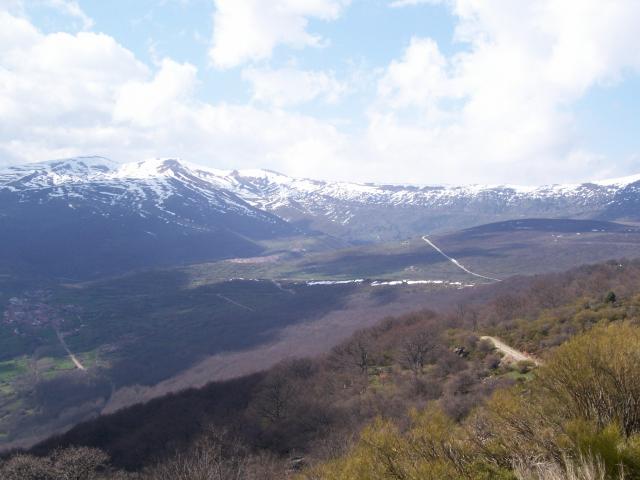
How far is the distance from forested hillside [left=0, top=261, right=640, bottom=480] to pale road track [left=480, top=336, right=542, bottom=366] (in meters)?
0.52

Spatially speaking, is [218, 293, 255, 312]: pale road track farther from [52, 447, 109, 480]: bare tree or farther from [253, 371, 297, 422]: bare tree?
[52, 447, 109, 480]: bare tree

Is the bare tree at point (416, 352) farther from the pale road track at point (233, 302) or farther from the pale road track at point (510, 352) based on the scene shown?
the pale road track at point (233, 302)

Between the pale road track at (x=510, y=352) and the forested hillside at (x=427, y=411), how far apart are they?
20.3 inches

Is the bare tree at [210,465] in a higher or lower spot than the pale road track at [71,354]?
higher

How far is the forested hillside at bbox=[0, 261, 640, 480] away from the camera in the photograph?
1912cm

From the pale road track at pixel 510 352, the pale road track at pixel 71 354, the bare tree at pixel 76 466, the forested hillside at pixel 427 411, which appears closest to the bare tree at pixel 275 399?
the forested hillside at pixel 427 411

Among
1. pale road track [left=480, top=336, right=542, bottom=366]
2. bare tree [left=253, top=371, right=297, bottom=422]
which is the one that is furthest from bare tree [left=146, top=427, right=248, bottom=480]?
pale road track [left=480, top=336, right=542, bottom=366]

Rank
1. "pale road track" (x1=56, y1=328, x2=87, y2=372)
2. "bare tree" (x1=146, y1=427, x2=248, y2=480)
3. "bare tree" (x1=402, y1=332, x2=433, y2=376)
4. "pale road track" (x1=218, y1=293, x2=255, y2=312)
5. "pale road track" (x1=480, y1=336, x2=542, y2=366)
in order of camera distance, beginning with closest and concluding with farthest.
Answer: "bare tree" (x1=146, y1=427, x2=248, y2=480) < "pale road track" (x1=480, y1=336, x2=542, y2=366) < "bare tree" (x1=402, y1=332, x2=433, y2=376) < "pale road track" (x1=56, y1=328, x2=87, y2=372) < "pale road track" (x1=218, y1=293, x2=255, y2=312)

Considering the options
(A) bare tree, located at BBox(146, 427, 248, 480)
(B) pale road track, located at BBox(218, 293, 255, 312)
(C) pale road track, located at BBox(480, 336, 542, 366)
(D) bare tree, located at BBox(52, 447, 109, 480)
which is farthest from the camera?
(B) pale road track, located at BBox(218, 293, 255, 312)

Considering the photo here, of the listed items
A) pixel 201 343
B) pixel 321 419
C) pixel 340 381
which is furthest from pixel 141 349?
pixel 321 419

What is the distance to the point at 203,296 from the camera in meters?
196

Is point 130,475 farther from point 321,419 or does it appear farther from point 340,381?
point 340,381

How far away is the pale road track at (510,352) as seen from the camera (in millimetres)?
51375

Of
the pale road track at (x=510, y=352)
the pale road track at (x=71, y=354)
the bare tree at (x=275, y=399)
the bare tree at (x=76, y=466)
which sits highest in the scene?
the pale road track at (x=510, y=352)
